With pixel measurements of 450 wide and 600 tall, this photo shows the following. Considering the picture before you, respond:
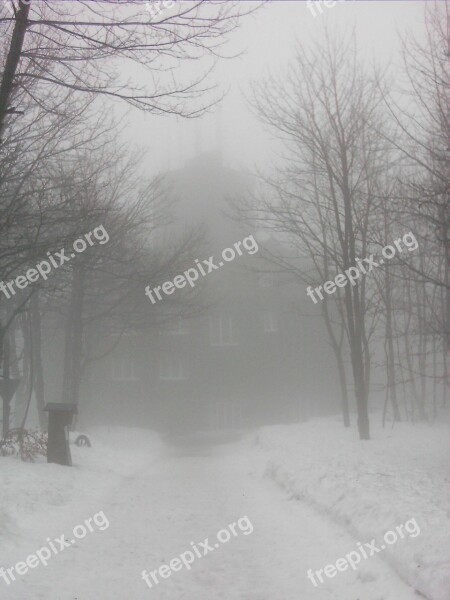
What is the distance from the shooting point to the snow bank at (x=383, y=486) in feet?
18.2

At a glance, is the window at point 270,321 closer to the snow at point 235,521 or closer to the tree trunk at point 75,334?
the tree trunk at point 75,334

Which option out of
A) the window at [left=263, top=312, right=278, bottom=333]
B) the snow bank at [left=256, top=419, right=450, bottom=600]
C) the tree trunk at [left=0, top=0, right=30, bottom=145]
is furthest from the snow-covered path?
the window at [left=263, top=312, right=278, bottom=333]

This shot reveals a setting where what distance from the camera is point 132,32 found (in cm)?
610

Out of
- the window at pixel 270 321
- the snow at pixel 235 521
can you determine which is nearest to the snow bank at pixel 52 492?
the snow at pixel 235 521

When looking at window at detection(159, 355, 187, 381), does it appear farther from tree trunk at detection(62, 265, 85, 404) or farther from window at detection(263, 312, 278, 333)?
tree trunk at detection(62, 265, 85, 404)

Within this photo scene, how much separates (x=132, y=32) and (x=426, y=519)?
19.0 ft

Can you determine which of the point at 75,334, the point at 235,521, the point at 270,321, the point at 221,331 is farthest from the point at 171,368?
the point at 235,521

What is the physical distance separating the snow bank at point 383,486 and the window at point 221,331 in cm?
1803

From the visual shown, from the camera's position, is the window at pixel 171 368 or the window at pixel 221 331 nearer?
the window at pixel 171 368

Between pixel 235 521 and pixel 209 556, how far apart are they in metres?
1.65

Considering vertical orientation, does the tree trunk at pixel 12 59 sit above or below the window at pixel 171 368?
above

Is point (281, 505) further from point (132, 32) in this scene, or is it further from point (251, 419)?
point (251, 419)

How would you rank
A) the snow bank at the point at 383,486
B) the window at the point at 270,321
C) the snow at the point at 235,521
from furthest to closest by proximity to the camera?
the window at the point at 270,321, the snow at the point at 235,521, the snow bank at the point at 383,486

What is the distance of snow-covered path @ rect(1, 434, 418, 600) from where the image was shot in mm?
5609
